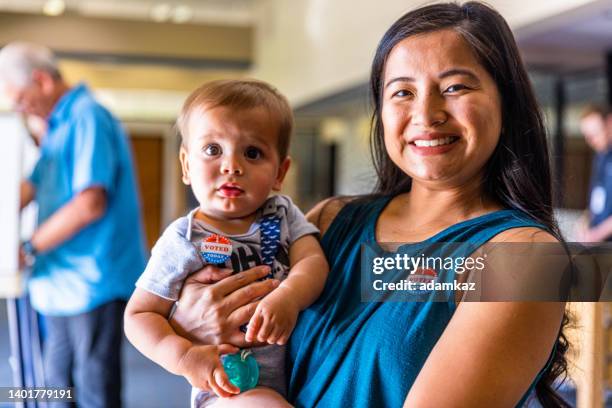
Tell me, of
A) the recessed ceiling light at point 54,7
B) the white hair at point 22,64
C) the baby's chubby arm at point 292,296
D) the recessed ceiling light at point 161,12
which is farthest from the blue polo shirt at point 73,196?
the recessed ceiling light at point 161,12

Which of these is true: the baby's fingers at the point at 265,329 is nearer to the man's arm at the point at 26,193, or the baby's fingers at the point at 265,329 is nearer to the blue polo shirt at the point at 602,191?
the man's arm at the point at 26,193

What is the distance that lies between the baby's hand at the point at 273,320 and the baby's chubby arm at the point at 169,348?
0.04 meters

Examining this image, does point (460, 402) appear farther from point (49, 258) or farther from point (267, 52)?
point (267, 52)

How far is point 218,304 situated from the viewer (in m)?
0.80

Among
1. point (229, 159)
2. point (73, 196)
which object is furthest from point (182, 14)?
point (229, 159)

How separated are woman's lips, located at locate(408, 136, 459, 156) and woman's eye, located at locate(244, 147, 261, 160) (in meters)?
0.19

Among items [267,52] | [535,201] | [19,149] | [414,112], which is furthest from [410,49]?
[267,52]

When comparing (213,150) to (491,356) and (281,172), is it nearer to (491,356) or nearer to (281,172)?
(281,172)

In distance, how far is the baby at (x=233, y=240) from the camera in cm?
77

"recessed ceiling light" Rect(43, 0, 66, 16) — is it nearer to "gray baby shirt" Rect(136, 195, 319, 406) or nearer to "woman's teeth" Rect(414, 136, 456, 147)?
"gray baby shirt" Rect(136, 195, 319, 406)

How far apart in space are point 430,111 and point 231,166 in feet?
0.77

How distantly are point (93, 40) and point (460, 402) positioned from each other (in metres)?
6.75

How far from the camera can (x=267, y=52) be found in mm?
6969

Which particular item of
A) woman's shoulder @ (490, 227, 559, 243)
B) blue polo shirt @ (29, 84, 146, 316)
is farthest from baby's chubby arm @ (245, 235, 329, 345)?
blue polo shirt @ (29, 84, 146, 316)
